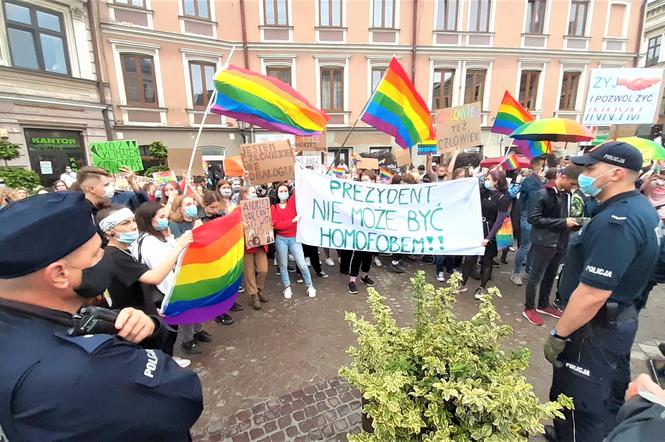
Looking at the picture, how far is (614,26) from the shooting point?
18.5 meters

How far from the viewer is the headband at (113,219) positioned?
247 centimetres

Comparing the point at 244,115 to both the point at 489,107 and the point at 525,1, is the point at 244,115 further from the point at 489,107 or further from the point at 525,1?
the point at 525,1

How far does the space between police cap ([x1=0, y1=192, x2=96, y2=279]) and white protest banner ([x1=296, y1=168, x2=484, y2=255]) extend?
3458 mm

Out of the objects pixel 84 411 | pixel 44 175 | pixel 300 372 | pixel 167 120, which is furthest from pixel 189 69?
pixel 84 411

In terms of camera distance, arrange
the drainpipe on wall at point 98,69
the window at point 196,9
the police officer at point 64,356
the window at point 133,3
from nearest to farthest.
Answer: the police officer at point 64,356 < the drainpipe on wall at point 98,69 < the window at point 133,3 < the window at point 196,9

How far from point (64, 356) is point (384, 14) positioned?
20722mm

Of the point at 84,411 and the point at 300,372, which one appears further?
the point at 300,372

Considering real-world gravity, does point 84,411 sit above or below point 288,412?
above

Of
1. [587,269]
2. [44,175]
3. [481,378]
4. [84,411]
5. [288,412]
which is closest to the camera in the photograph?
[84,411]

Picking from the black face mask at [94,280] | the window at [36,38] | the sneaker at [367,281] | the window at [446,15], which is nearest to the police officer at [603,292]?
the black face mask at [94,280]

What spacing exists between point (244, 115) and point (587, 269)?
173 inches

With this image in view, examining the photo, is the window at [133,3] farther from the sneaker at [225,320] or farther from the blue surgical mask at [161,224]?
the sneaker at [225,320]

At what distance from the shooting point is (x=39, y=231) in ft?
3.28

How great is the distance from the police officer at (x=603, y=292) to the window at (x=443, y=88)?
18.3 meters
